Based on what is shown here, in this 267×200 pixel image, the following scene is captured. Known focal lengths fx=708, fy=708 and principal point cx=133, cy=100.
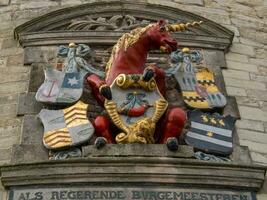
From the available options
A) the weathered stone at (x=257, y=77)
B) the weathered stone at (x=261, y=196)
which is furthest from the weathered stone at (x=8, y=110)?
the weathered stone at (x=257, y=77)

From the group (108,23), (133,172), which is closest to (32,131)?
(133,172)

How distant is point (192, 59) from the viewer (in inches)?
306

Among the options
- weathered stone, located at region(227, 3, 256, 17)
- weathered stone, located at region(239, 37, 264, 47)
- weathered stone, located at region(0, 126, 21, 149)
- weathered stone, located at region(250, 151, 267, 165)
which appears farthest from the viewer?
weathered stone, located at region(227, 3, 256, 17)

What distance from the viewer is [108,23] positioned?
328 inches

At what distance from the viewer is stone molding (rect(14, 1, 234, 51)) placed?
26.0 ft

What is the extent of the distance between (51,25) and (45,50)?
546 millimetres

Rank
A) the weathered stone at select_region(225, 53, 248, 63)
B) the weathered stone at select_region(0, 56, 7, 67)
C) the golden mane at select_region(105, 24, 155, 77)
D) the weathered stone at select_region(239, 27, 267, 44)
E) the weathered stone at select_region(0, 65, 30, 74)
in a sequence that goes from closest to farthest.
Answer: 1. the golden mane at select_region(105, 24, 155, 77)
2. the weathered stone at select_region(0, 65, 30, 74)
3. the weathered stone at select_region(0, 56, 7, 67)
4. the weathered stone at select_region(225, 53, 248, 63)
5. the weathered stone at select_region(239, 27, 267, 44)

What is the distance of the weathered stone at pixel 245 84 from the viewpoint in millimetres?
7656

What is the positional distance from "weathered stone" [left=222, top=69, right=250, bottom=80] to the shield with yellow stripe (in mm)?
1813

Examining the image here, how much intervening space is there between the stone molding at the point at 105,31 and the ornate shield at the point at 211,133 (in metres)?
1.36

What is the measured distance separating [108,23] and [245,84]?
179 centimetres

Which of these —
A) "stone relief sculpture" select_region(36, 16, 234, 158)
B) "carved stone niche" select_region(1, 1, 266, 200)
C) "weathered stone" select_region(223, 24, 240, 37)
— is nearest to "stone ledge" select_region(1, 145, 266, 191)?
"carved stone niche" select_region(1, 1, 266, 200)

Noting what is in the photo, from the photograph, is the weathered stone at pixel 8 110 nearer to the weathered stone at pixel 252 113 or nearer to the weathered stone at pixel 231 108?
the weathered stone at pixel 231 108

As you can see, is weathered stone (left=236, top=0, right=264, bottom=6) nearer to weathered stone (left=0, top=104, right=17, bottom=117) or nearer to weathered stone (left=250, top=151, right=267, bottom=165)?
weathered stone (left=250, top=151, right=267, bottom=165)
